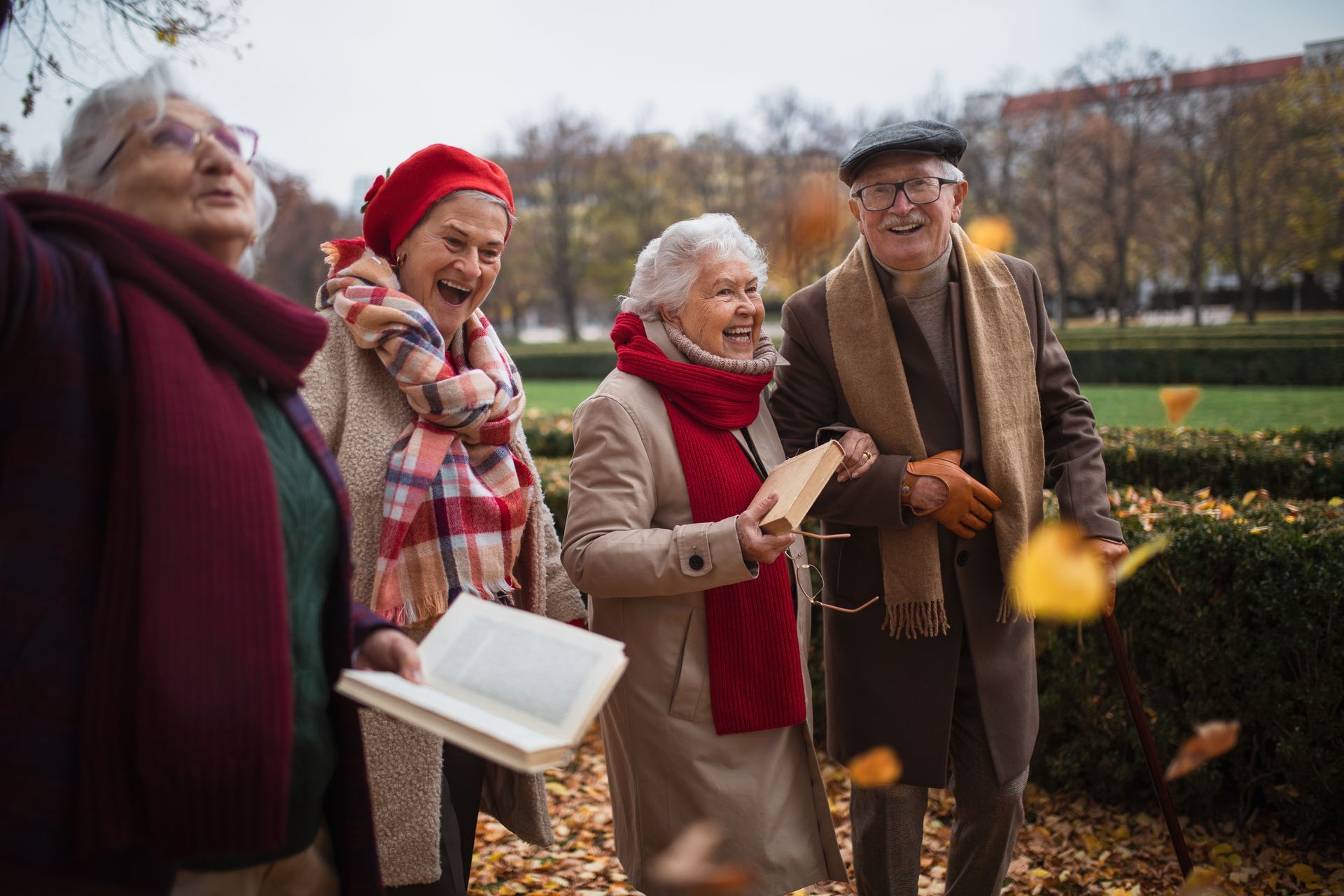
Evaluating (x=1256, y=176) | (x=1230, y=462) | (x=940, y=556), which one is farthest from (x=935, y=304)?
(x=1256, y=176)

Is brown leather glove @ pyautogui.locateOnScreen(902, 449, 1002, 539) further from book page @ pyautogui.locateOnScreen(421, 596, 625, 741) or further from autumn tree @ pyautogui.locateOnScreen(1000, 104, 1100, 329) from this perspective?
autumn tree @ pyautogui.locateOnScreen(1000, 104, 1100, 329)

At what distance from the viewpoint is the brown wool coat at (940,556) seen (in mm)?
2879

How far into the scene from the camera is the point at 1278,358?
18.7 m

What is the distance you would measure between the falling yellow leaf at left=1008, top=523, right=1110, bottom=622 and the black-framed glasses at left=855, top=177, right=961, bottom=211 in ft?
3.41

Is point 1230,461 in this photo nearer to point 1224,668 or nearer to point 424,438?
point 1224,668

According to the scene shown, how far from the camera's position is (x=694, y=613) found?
8.64 ft

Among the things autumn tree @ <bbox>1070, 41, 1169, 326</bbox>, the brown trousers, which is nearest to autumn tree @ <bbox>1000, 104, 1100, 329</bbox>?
autumn tree @ <bbox>1070, 41, 1169, 326</bbox>

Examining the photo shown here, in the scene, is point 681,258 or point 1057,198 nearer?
point 681,258

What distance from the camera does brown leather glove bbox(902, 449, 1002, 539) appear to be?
9.00 ft

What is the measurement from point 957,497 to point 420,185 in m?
1.69

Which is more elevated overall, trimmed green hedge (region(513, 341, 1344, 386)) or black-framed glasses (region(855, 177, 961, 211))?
black-framed glasses (region(855, 177, 961, 211))

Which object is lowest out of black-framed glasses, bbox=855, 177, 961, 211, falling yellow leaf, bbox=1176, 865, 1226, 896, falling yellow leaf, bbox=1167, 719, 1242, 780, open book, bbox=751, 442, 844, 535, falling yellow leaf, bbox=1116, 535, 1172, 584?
falling yellow leaf, bbox=1176, 865, 1226, 896

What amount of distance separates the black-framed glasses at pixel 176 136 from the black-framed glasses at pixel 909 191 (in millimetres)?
1817

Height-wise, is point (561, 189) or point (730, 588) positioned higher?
point (561, 189)
